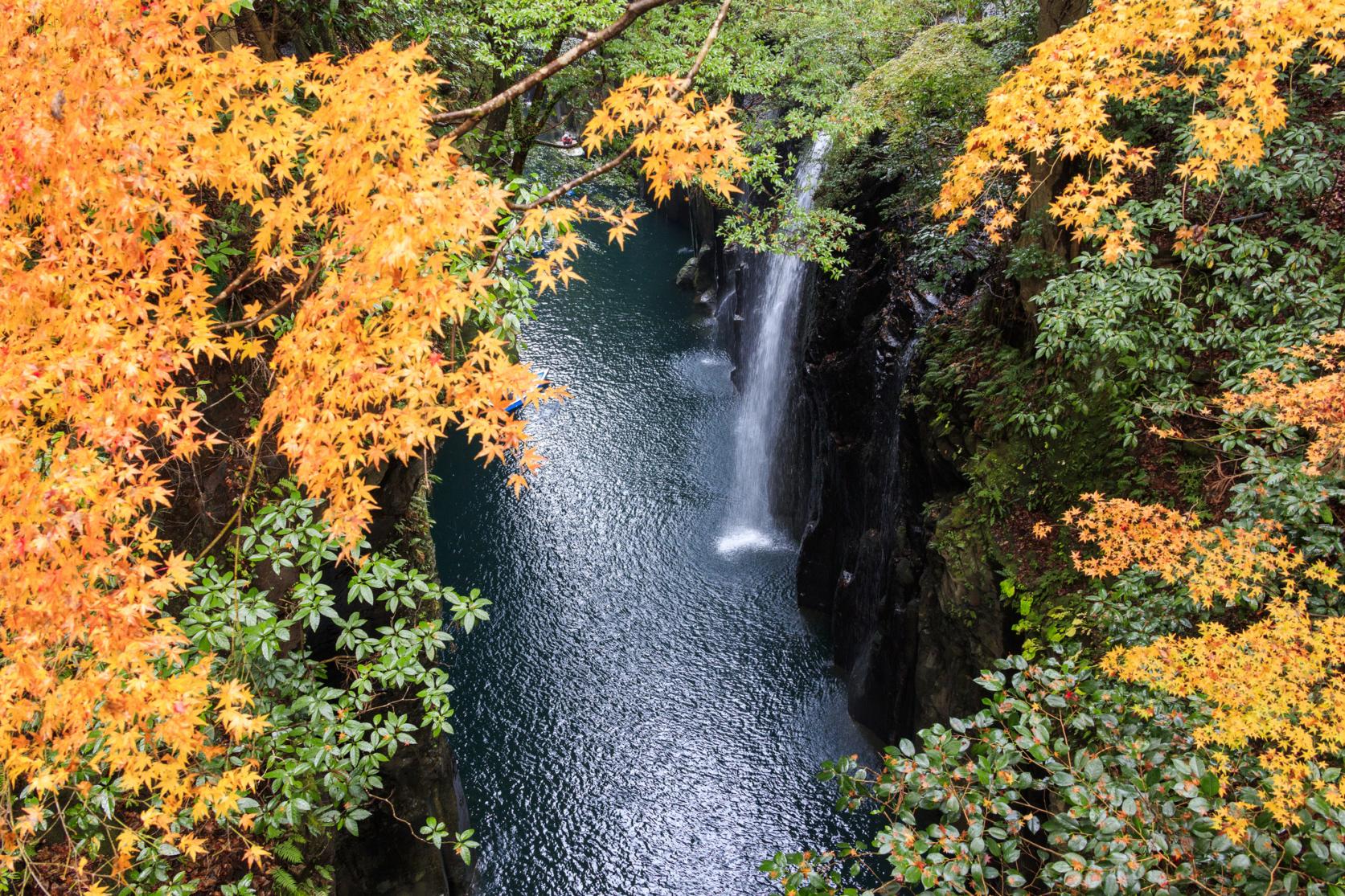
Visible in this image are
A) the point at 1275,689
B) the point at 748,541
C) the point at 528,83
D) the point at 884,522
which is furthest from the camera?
the point at 748,541

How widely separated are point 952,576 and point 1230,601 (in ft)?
12.1

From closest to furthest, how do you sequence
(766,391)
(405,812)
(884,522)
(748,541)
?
(405,812), (884,522), (748,541), (766,391)

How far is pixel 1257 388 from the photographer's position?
5922 millimetres

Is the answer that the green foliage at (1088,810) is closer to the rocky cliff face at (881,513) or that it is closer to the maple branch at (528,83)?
the rocky cliff face at (881,513)

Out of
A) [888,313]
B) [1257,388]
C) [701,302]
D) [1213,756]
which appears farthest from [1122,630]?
[701,302]

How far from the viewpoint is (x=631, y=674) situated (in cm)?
1244

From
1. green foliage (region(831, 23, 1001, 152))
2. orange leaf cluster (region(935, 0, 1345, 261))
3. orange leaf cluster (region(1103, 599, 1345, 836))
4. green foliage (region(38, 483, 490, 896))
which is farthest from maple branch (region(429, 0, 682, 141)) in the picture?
green foliage (region(831, 23, 1001, 152))

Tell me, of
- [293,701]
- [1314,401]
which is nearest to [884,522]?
[1314,401]

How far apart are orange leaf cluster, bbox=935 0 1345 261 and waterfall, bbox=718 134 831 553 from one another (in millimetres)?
8344

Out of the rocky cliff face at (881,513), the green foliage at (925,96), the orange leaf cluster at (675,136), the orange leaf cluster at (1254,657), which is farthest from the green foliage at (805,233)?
the orange leaf cluster at (675,136)

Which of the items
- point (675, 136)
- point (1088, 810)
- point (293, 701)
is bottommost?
point (293, 701)

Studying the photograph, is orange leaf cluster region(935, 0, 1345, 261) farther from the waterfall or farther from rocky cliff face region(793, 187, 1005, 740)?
the waterfall

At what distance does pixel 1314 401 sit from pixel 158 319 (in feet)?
26.2

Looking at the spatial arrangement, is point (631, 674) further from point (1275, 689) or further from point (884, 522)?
point (1275, 689)
